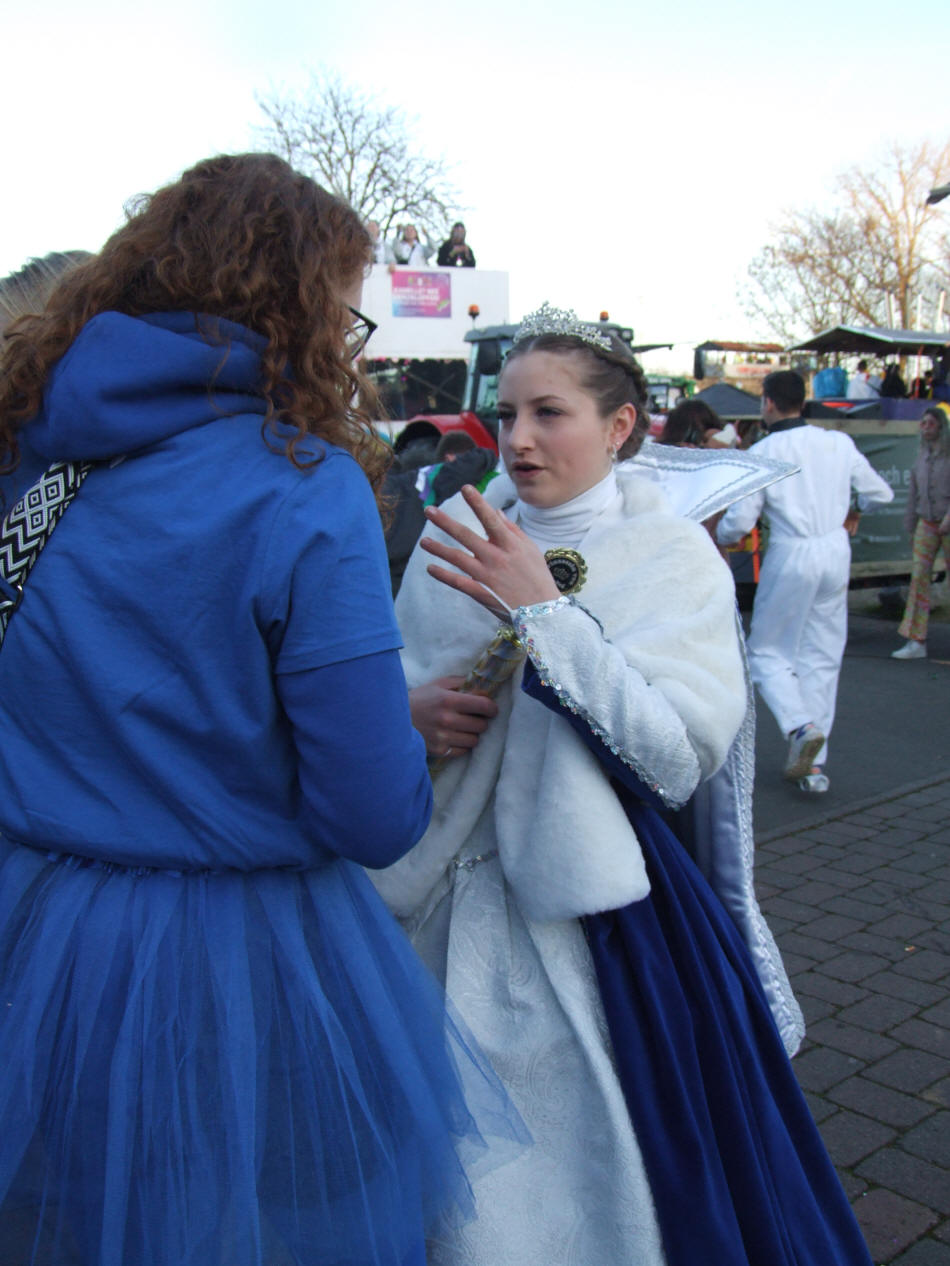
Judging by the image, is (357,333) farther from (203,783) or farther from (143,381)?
(203,783)

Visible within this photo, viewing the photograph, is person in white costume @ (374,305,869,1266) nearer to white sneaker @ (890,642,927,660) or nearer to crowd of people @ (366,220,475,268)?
white sneaker @ (890,642,927,660)

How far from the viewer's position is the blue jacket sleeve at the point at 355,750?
1.27 metres

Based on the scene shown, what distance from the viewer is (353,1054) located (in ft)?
4.38

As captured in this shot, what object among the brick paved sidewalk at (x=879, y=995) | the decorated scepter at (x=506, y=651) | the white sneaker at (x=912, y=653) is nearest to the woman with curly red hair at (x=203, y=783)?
the decorated scepter at (x=506, y=651)

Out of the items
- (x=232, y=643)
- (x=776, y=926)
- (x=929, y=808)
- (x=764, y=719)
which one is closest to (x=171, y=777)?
(x=232, y=643)

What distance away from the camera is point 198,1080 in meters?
1.28

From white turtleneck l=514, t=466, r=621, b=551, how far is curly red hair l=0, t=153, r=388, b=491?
0.69m

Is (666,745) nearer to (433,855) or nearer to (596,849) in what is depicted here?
(596,849)

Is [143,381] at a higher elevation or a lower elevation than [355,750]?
higher

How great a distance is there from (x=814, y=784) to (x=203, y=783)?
504 cm

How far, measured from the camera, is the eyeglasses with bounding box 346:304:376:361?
4.75 ft

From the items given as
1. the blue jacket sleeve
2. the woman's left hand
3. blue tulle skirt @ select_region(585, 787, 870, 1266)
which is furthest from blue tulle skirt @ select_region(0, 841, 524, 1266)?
the woman's left hand

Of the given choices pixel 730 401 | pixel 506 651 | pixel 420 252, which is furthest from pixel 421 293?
pixel 506 651

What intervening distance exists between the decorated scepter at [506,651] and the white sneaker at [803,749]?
4321mm
